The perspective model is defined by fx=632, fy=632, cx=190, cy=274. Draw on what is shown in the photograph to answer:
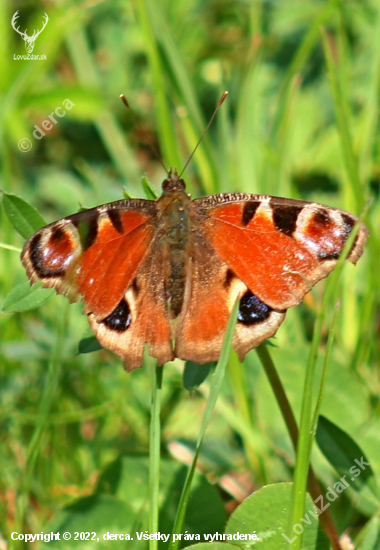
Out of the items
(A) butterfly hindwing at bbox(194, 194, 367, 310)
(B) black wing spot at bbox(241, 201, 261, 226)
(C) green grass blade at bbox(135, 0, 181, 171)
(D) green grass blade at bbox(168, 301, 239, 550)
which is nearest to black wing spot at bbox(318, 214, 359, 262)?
(A) butterfly hindwing at bbox(194, 194, 367, 310)

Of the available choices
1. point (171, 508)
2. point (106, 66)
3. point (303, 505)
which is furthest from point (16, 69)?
point (303, 505)

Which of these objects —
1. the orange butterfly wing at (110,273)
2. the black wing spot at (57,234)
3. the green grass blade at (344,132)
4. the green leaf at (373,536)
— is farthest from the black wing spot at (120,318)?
the green grass blade at (344,132)

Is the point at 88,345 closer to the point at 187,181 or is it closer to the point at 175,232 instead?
the point at 175,232

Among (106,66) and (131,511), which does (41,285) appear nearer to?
(131,511)

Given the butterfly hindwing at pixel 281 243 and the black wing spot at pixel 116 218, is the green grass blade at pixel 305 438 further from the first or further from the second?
the black wing spot at pixel 116 218

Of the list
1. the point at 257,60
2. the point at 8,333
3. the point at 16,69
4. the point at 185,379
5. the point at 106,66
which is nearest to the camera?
the point at 185,379

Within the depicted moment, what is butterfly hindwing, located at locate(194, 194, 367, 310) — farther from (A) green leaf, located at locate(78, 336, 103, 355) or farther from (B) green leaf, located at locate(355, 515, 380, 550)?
(B) green leaf, located at locate(355, 515, 380, 550)

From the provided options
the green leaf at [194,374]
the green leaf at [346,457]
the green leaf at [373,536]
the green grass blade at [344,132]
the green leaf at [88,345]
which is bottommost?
the green leaf at [373,536]
